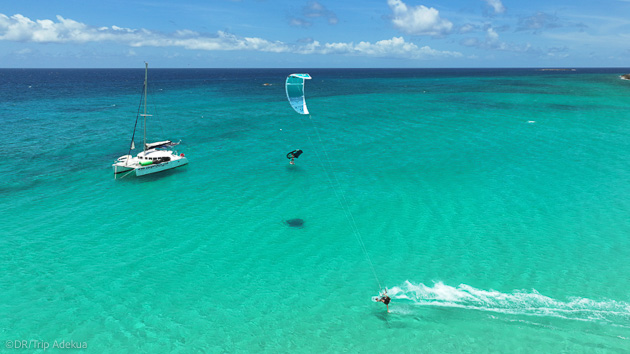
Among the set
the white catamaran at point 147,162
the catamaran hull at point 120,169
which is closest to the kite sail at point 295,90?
the white catamaran at point 147,162

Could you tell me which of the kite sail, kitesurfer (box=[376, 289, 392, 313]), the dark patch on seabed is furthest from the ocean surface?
the kite sail

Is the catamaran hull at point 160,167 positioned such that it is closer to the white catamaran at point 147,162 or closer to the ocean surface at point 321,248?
the white catamaran at point 147,162

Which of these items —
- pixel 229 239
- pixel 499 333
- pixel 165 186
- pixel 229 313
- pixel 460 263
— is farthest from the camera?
pixel 165 186

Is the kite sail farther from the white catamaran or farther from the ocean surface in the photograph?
the white catamaran

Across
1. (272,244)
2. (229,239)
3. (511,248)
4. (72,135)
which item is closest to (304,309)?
(272,244)

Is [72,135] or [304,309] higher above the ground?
[72,135]

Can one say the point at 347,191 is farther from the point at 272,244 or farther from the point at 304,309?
the point at 304,309
